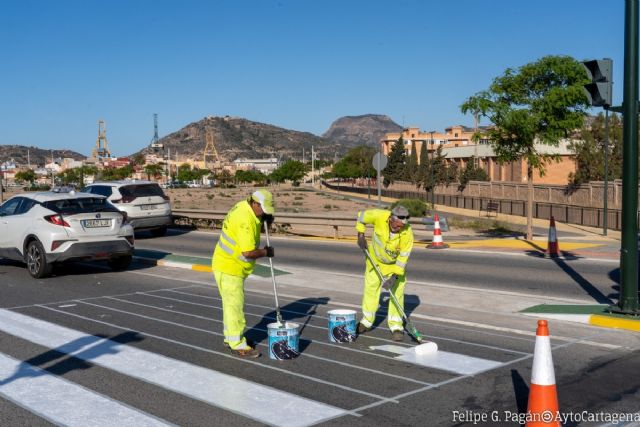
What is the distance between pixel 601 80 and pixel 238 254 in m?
5.54

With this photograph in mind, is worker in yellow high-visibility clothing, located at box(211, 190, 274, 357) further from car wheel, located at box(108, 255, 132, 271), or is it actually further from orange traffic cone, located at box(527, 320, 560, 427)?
car wheel, located at box(108, 255, 132, 271)

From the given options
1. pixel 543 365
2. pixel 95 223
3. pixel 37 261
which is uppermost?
pixel 95 223

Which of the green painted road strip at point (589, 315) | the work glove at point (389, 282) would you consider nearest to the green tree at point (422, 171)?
the green painted road strip at point (589, 315)

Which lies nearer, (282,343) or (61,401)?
(61,401)

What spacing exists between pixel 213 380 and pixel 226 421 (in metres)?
1.15

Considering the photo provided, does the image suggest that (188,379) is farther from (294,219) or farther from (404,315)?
(294,219)

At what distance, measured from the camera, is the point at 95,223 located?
13406 millimetres

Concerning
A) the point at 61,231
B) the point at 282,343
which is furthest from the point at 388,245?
the point at 61,231

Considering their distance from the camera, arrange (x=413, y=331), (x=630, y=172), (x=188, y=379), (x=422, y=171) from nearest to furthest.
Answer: (x=188, y=379) → (x=413, y=331) → (x=630, y=172) → (x=422, y=171)

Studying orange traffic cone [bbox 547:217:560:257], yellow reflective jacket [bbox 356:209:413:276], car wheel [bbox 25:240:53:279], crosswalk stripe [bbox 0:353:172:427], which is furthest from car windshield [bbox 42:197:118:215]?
orange traffic cone [bbox 547:217:560:257]

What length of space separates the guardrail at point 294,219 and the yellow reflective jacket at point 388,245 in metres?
11.8

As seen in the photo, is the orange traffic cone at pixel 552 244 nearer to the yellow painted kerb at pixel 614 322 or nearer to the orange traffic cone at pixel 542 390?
the yellow painted kerb at pixel 614 322

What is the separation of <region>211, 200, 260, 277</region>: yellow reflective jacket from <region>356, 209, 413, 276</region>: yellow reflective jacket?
151 centimetres

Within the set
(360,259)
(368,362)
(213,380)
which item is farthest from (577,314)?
(360,259)
